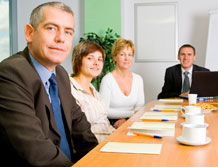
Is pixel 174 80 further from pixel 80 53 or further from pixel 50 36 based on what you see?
pixel 50 36

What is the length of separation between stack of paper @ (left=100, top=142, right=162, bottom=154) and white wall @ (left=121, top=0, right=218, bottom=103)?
3702mm

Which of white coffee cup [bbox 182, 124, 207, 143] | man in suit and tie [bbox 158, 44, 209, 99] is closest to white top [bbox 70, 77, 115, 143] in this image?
white coffee cup [bbox 182, 124, 207, 143]

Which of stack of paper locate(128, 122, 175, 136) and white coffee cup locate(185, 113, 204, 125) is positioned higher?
white coffee cup locate(185, 113, 204, 125)

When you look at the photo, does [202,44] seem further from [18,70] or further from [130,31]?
[18,70]

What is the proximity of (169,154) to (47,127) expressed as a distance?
1.75ft

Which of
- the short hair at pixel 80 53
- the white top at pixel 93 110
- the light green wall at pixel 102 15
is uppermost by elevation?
the light green wall at pixel 102 15

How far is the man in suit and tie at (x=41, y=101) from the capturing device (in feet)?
3.12

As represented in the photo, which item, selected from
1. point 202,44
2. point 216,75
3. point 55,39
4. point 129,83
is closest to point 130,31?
point 202,44

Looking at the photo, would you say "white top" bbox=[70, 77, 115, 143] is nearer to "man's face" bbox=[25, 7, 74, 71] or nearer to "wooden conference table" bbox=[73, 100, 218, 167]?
"man's face" bbox=[25, 7, 74, 71]

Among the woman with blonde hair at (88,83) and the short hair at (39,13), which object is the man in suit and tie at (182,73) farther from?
the short hair at (39,13)

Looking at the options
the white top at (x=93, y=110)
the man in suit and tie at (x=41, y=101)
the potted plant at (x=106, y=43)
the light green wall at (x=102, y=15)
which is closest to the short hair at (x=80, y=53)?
the white top at (x=93, y=110)

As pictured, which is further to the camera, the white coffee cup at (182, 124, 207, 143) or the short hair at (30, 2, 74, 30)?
the short hair at (30, 2, 74, 30)

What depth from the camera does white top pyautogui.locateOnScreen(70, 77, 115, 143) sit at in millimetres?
1847

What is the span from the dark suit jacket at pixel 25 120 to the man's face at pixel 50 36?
67 millimetres
